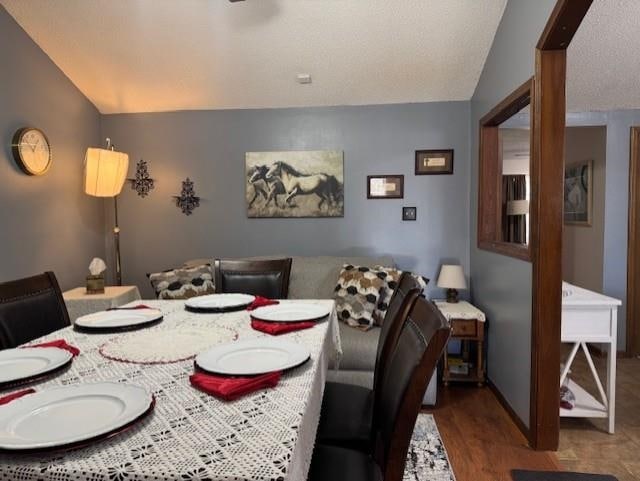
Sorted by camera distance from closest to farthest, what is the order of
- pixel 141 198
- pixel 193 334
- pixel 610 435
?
pixel 193 334 → pixel 610 435 → pixel 141 198

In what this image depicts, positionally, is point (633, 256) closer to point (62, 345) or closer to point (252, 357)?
point (252, 357)

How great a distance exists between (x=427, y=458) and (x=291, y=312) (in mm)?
1117

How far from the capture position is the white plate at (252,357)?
39.0 inches

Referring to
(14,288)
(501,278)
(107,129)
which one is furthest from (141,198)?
(501,278)

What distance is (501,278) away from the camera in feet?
8.64

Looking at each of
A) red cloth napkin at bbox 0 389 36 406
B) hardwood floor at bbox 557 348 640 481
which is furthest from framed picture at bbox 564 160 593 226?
red cloth napkin at bbox 0 389 36 406

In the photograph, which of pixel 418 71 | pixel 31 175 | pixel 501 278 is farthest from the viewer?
pixel 418 71

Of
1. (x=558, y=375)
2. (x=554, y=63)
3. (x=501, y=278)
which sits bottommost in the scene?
(x=558, y=375)

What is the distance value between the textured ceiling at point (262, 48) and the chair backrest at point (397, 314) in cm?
202

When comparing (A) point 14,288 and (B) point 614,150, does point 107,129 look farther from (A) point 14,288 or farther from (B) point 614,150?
(B) point 614,150

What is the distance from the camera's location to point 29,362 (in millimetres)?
1074

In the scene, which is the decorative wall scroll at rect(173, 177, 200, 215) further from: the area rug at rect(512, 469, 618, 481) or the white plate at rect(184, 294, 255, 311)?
the area rug at rect(512, 469, 618, 481)

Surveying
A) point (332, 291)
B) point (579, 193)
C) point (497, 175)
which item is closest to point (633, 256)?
point (579, 193)

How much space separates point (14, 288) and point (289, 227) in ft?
7.37
